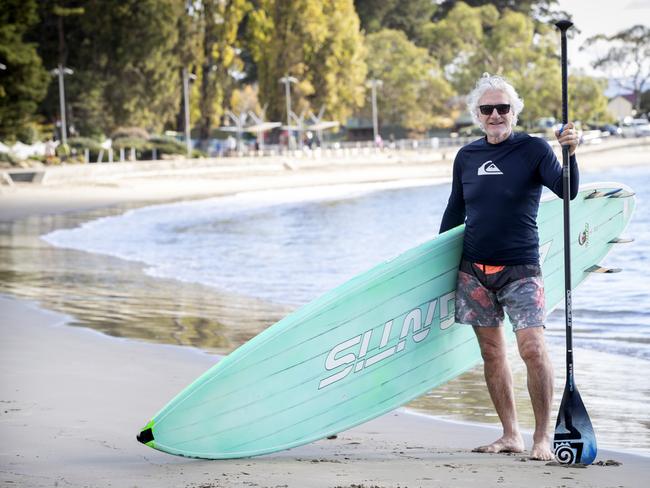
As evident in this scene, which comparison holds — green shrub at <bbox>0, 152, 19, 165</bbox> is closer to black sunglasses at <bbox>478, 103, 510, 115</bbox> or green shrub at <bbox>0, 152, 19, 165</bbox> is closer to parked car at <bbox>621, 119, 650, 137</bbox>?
black sunglasses at <bbox>478, 103, 510, 115</bbox>

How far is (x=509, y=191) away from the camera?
4.18m

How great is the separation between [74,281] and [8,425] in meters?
7.03

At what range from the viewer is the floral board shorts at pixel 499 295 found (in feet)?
13.7

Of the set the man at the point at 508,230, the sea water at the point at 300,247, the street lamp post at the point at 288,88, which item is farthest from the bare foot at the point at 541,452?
the street lamp post at the point at 288,88

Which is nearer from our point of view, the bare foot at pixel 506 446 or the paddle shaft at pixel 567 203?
the paddle shaft at pixel 567 203

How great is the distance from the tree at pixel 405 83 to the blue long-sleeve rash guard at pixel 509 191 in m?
65.8

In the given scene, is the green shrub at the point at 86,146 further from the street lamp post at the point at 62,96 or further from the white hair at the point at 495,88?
the white hair at the point at 495,88

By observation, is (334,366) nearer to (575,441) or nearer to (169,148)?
(575,441)

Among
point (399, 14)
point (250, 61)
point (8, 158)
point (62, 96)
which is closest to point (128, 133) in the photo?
point (62, 96)

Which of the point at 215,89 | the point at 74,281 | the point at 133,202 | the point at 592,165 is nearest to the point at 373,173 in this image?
the point at 215,89

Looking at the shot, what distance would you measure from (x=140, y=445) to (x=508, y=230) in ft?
5.23

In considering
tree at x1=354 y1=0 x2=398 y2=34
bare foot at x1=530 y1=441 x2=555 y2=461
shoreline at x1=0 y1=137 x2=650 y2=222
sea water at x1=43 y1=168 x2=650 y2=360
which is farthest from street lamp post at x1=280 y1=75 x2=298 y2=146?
bare foot at x1=530 y1=441 x2=555 y2=461

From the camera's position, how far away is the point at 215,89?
5225 centimetres

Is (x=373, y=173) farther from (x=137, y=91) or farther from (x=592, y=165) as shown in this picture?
(x=592, y=165)
